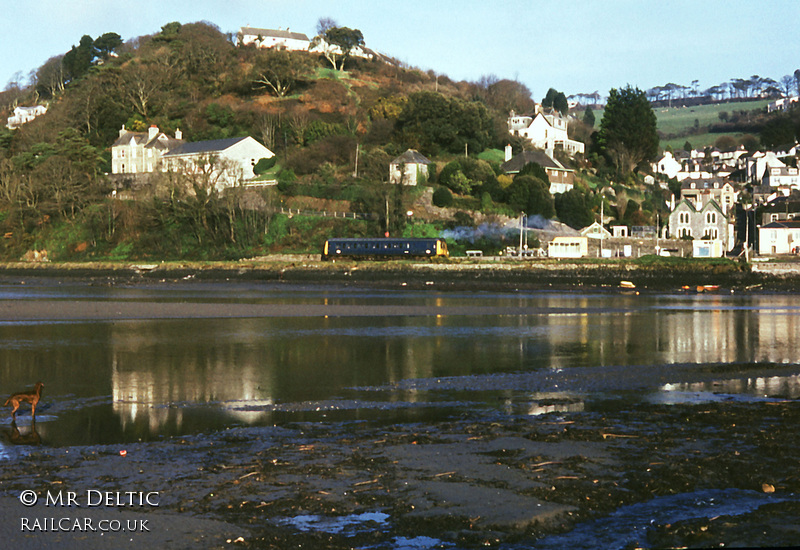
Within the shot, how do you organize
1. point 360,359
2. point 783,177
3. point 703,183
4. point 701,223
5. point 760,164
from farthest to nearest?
point 760,164 < point 783,177 < point 703,183 < point 701,223 < point 360,359

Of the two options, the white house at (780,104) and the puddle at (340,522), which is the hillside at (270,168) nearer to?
the puddle at (340,522)

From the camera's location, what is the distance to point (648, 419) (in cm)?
1206

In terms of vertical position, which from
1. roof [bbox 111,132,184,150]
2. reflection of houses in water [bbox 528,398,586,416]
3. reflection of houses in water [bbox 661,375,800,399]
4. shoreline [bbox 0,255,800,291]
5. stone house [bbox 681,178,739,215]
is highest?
roof [bbox 111,132,184,150]

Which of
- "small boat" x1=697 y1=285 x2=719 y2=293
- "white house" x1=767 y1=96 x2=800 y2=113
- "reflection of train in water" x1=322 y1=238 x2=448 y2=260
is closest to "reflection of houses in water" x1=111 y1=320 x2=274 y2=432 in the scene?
"small boat" x1=697 y1=285 x2=719 y2=293

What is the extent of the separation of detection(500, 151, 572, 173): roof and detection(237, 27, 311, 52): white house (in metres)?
48.1

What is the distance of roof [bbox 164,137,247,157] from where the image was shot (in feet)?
243

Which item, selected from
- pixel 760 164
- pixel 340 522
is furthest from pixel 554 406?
pixel 760 164

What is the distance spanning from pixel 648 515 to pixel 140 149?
264 ft

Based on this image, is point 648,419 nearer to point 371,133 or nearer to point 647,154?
point 371,133

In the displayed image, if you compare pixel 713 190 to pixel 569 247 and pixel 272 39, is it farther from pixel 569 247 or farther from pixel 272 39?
pixel 272 39

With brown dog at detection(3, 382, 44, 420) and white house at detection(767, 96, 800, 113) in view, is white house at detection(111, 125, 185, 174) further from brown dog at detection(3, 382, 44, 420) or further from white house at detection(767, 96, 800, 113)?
white house at detection(767, 96, 800, 113)

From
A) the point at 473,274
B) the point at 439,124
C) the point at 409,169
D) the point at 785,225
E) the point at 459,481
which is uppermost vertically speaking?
the point at 439,124

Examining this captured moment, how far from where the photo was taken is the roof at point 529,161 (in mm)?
75000

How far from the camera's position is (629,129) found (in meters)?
92.2
